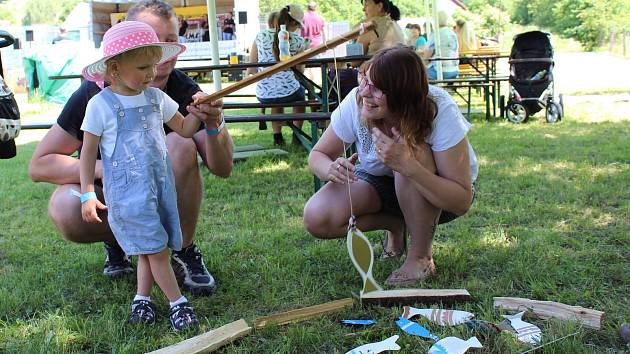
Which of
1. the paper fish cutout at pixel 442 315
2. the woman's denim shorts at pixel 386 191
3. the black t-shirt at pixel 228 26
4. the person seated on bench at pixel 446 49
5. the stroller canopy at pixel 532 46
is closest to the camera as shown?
the paper fish cutout at pixel 442 315

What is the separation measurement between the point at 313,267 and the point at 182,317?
74cm

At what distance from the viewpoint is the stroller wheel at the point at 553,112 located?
300 inches

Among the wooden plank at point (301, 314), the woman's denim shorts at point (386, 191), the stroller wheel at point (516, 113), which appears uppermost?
the woman's denim shorts at point (386, 191)

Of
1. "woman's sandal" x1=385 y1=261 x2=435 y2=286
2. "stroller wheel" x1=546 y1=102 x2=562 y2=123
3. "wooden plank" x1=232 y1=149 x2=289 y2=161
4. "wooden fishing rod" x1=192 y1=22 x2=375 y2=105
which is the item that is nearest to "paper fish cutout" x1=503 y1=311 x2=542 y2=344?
"woman's sandal" x1=385 y1=261 x2=435 y2=286

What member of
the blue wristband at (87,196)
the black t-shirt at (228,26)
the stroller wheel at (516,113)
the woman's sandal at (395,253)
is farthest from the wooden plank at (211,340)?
the black t-shirt at (228,26)

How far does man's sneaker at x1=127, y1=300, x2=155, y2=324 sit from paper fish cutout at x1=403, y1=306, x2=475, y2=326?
2.84 feet

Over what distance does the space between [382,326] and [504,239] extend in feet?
3.87

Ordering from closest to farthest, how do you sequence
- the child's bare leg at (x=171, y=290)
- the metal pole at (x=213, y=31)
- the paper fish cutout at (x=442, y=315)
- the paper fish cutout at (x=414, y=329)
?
the paper fish cutout at (x=414, y=329) → the paper fish cutout at (x=442, y=315) → the child's bare leg at (x=171, y=290) → the metal pole at (x=213, y=31)

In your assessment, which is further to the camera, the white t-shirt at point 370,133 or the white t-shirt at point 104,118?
the white t-shirt at point 370,133

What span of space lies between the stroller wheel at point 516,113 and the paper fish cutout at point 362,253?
19.5 feet

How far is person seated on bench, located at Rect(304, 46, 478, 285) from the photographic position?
225cm

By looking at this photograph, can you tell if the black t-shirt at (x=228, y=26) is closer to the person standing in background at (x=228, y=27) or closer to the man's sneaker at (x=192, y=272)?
the person standing in background at (x=228, y=27)

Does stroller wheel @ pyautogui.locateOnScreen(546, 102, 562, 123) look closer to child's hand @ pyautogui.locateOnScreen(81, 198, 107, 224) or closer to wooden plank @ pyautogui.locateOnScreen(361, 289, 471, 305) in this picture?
wooden plank @ pyautogui.locateOnScreen(361, 289, 471, 305)

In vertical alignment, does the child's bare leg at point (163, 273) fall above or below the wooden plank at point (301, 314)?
above
